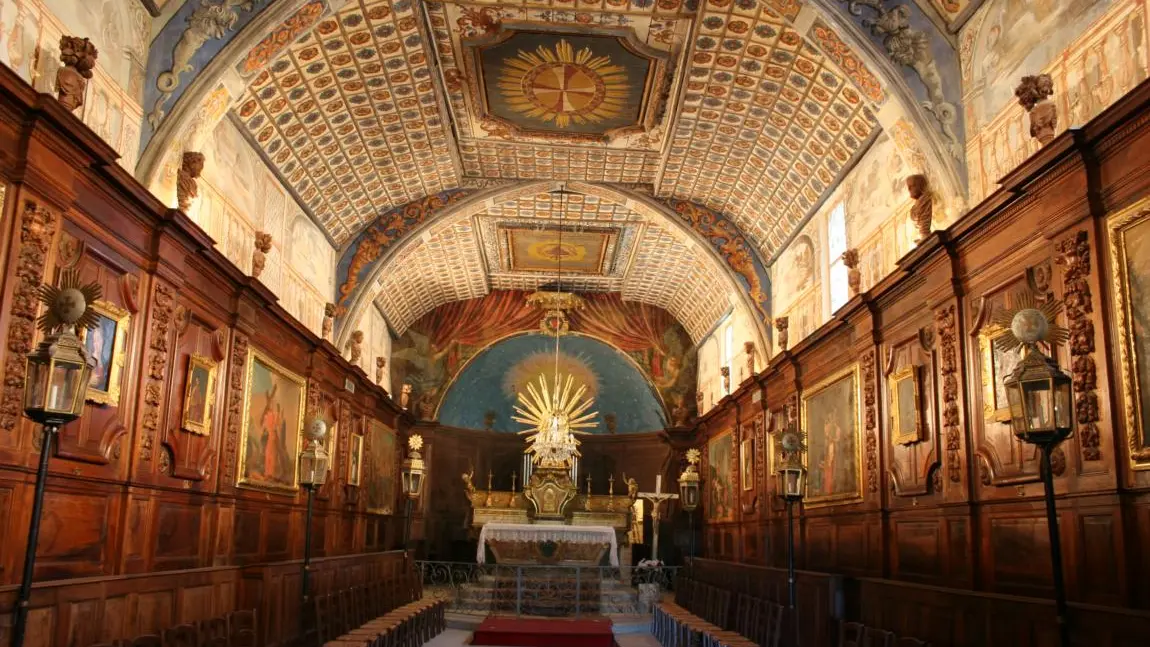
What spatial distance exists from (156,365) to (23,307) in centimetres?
309

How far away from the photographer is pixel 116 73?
10.4 metres

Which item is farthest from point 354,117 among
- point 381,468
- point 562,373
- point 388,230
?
point 562,373

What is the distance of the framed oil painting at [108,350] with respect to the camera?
30.9 ft

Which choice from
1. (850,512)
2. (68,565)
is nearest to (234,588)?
(68,565)

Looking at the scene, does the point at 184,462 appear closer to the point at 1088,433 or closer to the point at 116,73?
the point at 116,73

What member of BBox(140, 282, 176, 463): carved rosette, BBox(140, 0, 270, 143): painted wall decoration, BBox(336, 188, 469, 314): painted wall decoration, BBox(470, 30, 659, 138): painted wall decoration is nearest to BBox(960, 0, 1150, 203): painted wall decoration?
BBox(470, 30, 659, 138): painted wall decoration

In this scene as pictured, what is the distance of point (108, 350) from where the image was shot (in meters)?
9.77

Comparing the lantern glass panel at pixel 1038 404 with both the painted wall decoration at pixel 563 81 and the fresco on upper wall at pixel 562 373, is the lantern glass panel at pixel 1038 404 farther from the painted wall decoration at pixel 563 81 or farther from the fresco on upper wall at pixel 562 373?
the fresco on upper wall at pixel 562 373

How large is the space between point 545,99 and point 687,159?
12.1 ft

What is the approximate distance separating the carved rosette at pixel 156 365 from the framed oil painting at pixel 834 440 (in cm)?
961

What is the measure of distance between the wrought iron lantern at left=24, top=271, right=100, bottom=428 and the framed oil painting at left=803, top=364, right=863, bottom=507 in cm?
1063

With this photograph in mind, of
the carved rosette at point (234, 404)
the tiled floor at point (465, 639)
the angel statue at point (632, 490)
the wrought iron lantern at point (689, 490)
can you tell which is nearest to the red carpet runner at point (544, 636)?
the tiled floor at point (465, 639)

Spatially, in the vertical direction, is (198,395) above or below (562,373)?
below

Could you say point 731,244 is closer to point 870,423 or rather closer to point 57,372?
point 870,423
